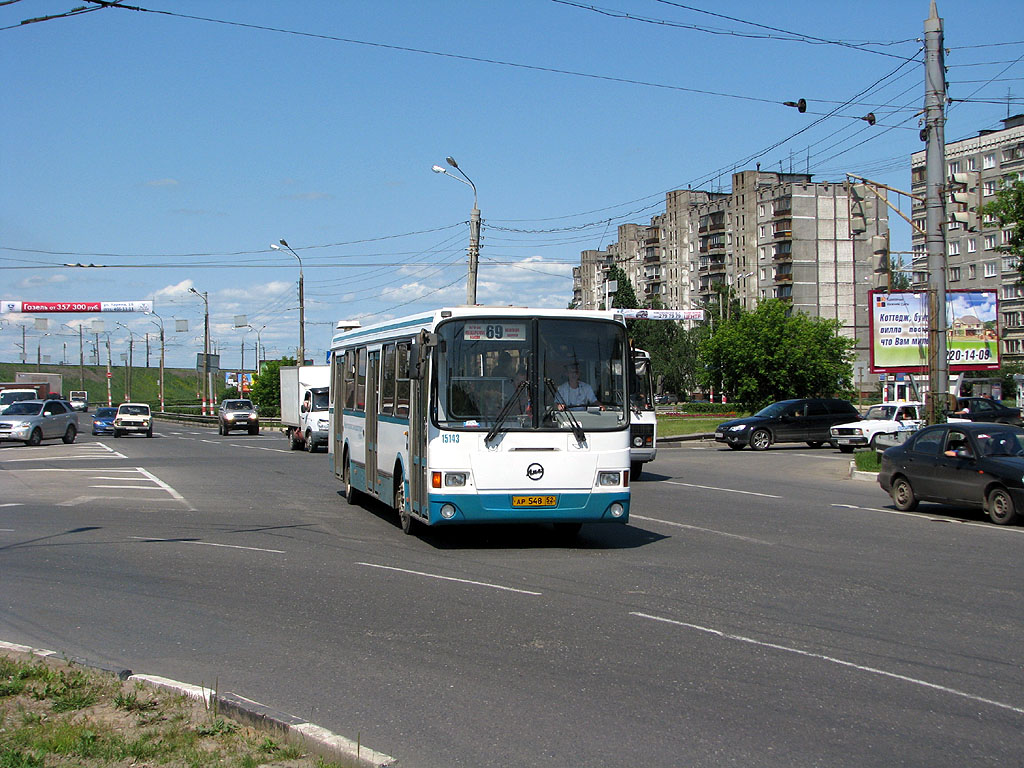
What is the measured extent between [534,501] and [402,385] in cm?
269

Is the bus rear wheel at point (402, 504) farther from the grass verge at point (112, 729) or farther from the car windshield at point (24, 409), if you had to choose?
the car windshield at point (24, 409)

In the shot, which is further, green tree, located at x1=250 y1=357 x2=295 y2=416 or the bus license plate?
green tree, located at x1=250 y1=357 x2=295 y2=416

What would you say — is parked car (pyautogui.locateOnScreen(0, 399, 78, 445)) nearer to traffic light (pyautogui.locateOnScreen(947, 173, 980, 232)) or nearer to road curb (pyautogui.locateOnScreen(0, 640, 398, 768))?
traffic light (pyautogui.locateOnScreen(947, 173, 980, 232))

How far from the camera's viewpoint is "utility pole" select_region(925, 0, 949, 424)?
75.7 feet

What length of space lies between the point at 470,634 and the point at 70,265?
1800 inches

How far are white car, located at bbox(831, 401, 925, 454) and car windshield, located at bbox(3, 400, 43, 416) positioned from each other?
3111 centimetres

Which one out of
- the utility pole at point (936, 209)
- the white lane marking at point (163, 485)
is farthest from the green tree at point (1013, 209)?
the white lane marking at point (163, 485)

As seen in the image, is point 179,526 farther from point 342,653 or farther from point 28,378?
point 28,378

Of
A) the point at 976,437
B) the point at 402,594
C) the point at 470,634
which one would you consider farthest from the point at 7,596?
the point at 976,437

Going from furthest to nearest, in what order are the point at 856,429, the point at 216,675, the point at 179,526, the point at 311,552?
the point at 856,429, the point at 179,526, the point at 311,552, the point at 216,675

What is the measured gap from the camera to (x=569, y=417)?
1252 cm

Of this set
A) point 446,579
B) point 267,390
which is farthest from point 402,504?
point 267,390

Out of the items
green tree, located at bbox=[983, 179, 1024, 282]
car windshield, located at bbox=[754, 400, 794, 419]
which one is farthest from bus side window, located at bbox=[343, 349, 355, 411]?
green tree, located at bbox=[983, 179, 1024, 282]

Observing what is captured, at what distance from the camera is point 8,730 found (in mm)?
5391
